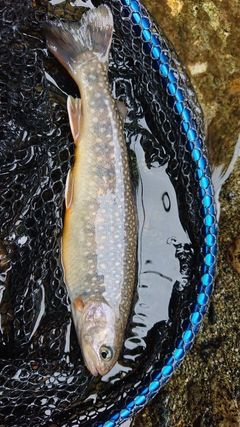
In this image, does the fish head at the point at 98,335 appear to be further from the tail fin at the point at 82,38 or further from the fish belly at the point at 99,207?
the tail fin at the point at 82,38

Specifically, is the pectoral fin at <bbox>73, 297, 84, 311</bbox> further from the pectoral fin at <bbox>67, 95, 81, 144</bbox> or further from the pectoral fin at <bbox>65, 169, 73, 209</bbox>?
the pectoral fin at <bbox>67, 95, 81, 144</bbox>

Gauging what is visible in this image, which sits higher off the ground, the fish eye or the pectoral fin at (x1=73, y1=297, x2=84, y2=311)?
the pectoral fin at (x1=73, y1=297, x2=84, y2=311)

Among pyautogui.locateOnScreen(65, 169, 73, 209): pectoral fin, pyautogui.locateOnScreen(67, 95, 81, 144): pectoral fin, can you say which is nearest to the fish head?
pyautogui.locateOnScreen(65, 169, 73, 209): pectoral fin

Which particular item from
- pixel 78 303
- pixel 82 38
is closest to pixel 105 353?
pixel 78 303

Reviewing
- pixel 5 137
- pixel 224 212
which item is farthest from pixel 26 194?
pixel 224 212

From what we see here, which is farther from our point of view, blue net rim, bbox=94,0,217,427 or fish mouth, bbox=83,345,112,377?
fish mouth, bbox=83,345,112,377

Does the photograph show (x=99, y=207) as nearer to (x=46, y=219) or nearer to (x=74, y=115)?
(x=46, y=219)

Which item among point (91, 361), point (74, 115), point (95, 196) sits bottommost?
point (91, 361)
